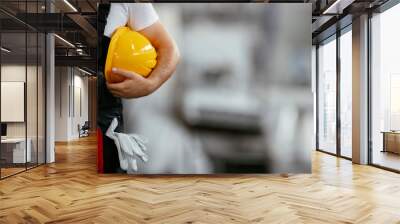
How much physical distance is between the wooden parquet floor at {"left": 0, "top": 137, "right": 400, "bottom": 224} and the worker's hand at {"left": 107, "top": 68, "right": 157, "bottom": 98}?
1418mm

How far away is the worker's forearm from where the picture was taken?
604 centimetres

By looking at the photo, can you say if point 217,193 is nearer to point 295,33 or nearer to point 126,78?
point 126,78

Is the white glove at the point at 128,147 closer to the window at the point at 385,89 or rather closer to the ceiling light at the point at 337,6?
the ceiling light at the point at 337,6

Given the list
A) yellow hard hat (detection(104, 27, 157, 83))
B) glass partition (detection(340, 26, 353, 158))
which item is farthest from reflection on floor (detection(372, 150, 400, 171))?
yellow hard hat (detection(104, 27, 157, 83))

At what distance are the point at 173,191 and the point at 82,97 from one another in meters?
14.6

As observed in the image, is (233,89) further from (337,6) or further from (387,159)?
(387,159)

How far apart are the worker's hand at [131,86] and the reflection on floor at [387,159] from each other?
15.9 ft

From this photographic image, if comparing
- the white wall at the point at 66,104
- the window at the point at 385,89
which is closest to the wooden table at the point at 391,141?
the window at the point at 385,89

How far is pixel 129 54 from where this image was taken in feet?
18.9

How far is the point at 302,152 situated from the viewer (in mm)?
6207

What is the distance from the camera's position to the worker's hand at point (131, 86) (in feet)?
19.3

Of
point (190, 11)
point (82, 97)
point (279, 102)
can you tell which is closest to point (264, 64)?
point (279, 102)

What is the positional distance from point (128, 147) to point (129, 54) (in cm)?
155

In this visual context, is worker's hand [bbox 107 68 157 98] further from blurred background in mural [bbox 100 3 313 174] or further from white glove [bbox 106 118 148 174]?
white glove [bbox 106 118 148 174]
